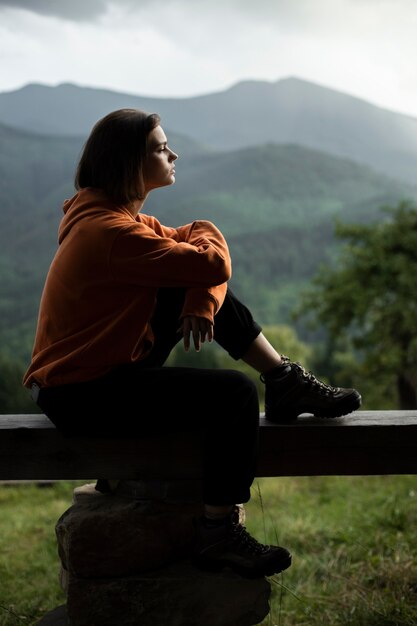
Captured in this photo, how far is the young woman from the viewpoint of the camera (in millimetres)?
2379

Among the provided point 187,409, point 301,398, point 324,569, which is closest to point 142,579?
point 187,409

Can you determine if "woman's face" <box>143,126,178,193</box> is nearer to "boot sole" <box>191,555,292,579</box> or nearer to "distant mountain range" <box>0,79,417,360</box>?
"boot sole" <box>191,555,292,579</box>

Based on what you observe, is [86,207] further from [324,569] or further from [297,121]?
[297,121]

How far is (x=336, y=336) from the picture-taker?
16.6 meters

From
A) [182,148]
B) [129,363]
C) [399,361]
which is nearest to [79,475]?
[129,363]

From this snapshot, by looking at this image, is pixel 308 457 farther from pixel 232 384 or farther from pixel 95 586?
pixel 95 586

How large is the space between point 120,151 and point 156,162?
0.43 ft

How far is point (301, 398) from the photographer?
2.65 meters

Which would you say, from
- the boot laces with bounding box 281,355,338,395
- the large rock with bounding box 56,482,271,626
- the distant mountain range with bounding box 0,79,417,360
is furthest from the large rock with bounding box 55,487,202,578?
the distant mountain range with bounding box 0,79,417,360

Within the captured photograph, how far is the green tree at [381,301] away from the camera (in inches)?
635

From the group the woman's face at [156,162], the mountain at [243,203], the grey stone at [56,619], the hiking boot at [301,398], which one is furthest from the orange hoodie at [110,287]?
the mountain at [243,203]

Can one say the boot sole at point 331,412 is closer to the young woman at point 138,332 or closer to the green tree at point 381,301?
the young woman at point 138,332

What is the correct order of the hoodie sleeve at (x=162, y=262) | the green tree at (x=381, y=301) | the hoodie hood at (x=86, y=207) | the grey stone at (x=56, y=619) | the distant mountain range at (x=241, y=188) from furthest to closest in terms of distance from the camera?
the distant mountain range at (x=241, y=188)
the green tree at (x=381, y=301)
the grey stone at (x=56, y=619)
the hoodie hood at (x=86, y=207)
the hoodie sleeve at (x=162, y=262)

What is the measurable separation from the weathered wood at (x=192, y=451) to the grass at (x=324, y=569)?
0.98 ft
